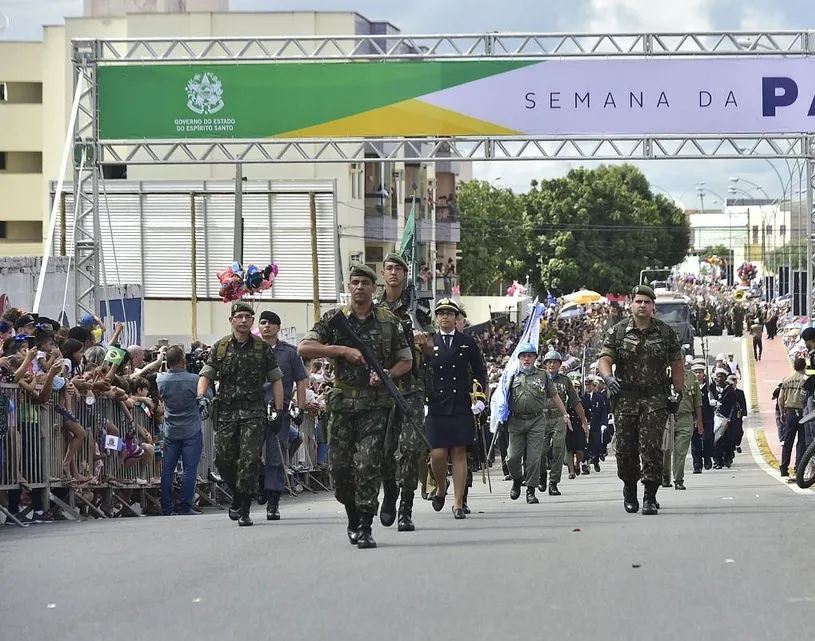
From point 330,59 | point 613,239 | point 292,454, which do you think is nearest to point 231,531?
point 292,454

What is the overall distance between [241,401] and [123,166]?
153 feet

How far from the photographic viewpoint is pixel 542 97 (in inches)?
1037

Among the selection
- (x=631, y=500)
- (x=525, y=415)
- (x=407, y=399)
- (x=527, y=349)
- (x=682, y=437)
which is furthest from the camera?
(x=682, y=437)

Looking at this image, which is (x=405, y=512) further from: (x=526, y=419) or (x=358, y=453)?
(x=526, y=419)

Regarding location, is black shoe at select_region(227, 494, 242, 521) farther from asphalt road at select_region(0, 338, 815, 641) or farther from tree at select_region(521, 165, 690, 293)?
tree at select_region(521, 165, 690, 293)

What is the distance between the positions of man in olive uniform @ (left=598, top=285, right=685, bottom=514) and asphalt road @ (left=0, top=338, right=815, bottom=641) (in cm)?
61

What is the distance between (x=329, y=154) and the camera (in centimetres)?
5459

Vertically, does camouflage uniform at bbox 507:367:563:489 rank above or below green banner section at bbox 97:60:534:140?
below

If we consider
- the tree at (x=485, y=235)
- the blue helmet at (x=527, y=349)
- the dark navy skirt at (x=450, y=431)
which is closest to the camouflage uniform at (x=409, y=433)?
the dark navy skirt at (x=450, y=431)

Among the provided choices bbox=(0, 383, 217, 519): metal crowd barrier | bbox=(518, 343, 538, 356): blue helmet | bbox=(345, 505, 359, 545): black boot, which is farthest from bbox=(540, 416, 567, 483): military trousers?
bbox=(345, 505, 359, 545): black boot

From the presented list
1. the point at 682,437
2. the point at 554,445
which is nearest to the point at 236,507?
the point at 554,445

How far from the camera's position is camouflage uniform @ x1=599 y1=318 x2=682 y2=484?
12852mm

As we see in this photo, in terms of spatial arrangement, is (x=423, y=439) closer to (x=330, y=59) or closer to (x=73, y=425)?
(x=73, y=425)

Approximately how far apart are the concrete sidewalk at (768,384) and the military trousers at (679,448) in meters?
7.68
